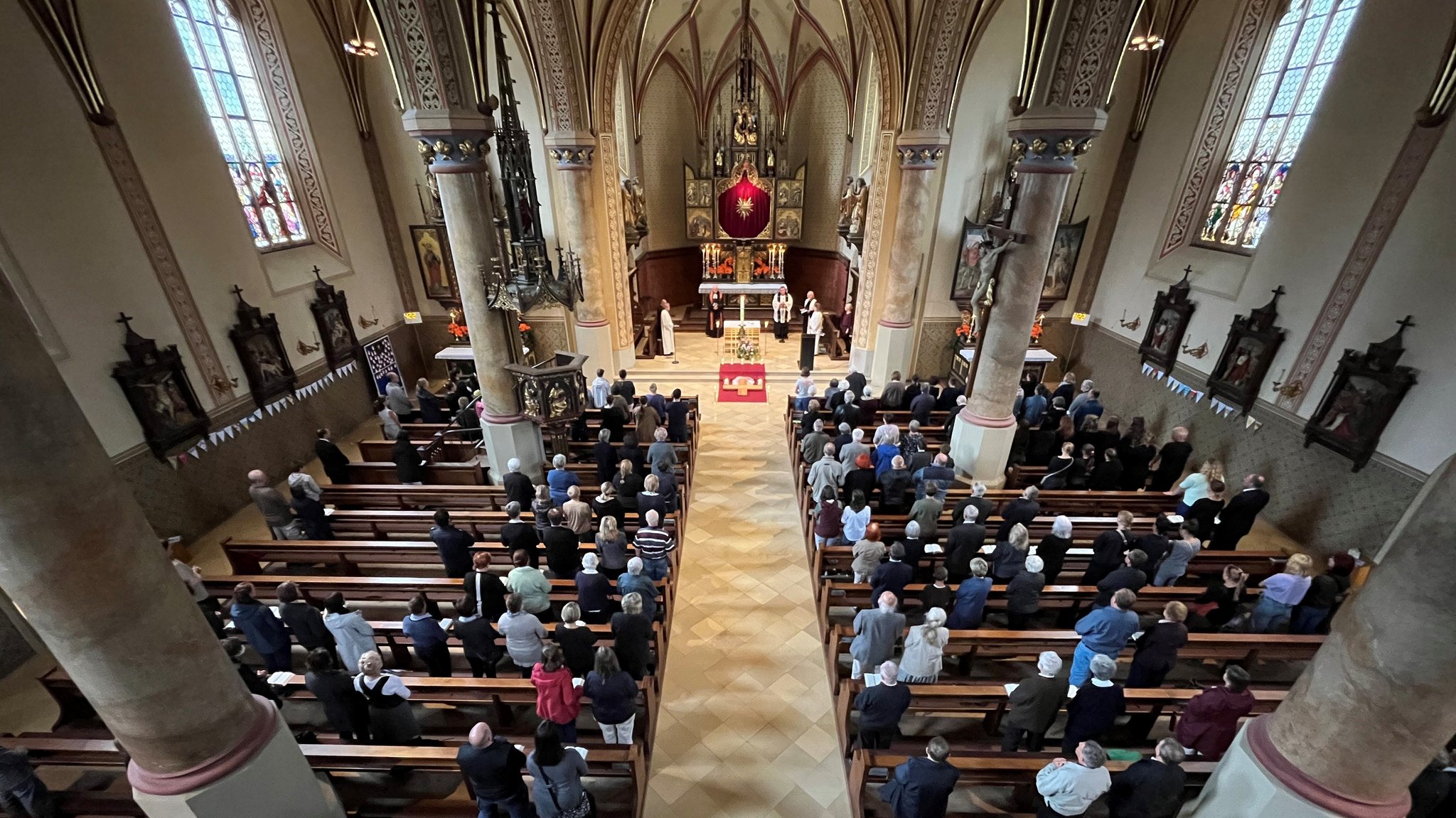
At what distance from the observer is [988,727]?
4617 millimetres

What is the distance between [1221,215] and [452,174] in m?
11.4

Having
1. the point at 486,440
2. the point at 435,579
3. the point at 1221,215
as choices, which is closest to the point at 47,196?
the point at 486,440

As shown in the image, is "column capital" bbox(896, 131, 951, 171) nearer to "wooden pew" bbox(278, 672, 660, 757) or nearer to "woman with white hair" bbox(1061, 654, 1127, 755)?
"woman with white hair" bbox(1061, 654, 1127, 755)

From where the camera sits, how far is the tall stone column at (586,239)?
11.0 m

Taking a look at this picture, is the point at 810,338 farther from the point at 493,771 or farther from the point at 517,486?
the point at 493,771

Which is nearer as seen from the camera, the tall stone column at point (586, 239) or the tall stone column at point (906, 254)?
the tall stone column at point (906, 254)

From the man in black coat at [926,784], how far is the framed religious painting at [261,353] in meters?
9.90

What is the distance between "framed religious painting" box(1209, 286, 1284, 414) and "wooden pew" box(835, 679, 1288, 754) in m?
5.40

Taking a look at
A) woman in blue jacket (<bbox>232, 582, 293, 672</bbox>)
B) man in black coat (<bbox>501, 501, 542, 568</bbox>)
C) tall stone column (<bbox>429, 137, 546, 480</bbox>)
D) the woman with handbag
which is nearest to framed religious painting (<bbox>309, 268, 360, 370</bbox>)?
tall stone column (<bbox>429, 137, 546, 480</bbox>)

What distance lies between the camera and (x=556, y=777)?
329cm

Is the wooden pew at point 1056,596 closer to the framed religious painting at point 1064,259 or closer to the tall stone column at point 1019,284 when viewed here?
the tall stone column at point 1019,284

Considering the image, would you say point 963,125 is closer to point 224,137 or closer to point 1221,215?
point 1221,215

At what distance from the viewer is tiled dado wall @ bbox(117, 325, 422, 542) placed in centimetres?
699

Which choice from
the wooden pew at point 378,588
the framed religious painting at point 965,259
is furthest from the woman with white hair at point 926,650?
the framed religious painting at point 965,259
